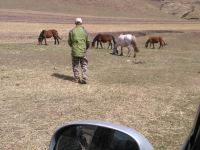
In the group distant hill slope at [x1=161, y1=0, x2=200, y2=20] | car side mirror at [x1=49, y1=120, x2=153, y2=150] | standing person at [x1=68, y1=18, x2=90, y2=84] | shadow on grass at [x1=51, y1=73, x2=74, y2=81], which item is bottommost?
distant hill slope at [x1=161, y1=0, x2=200, y2=20]

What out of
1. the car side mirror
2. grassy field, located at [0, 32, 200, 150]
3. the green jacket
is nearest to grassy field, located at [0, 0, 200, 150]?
grassy field, located at [0, 32, 200, 150]

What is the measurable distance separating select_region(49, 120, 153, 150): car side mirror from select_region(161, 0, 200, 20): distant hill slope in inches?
3858

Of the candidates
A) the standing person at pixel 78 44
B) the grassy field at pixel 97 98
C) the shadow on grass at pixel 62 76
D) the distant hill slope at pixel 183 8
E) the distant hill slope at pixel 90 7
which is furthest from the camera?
the distant hill slope at pixel 183 8

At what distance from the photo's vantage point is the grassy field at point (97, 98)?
372 inches

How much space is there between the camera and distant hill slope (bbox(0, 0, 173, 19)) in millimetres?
89625

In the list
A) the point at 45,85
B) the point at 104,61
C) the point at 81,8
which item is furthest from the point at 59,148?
→ the point at 81,8

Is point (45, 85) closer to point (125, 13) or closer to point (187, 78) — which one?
point (187, 78)

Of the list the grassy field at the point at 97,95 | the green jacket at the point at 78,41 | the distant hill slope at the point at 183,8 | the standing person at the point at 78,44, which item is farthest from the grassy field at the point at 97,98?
the distant hill slope at the point at 183,8

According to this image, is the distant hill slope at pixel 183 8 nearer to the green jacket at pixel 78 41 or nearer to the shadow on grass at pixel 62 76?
the shadow on grass at pixel 62 76

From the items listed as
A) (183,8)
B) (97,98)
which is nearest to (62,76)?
(97,98)

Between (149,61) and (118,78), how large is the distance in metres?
6.64

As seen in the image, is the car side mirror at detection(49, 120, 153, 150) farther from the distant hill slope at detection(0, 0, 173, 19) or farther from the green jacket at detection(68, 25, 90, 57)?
the distant hill slope at detection(0, 0, 173, 19)

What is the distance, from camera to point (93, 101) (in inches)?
489

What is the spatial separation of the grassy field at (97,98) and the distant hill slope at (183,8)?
272 feet
